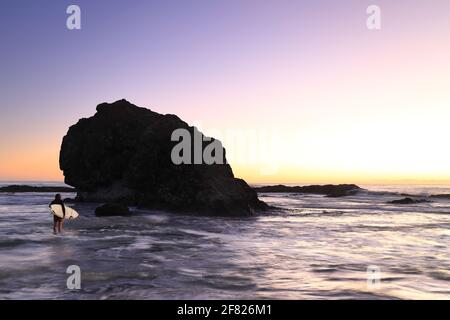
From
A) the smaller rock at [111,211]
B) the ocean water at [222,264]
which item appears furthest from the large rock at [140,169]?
the ocean water at [222,264]

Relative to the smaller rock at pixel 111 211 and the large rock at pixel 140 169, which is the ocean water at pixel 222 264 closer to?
the smaller rock at pixel 111 211

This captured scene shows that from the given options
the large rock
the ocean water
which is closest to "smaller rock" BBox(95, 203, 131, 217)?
the large rock

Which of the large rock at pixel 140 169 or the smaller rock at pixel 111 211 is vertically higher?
the large rock at pixel 140 169

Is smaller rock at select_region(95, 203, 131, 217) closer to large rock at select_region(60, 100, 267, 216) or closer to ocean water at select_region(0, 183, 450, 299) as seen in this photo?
large rock at select_region(60, 100, 267, 216)

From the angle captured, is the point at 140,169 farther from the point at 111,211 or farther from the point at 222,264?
the point at 222,264

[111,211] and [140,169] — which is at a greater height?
[140,169]

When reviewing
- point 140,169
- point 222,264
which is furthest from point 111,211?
point 222,264

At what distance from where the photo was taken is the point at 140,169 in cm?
5028

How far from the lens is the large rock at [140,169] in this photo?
143 feet

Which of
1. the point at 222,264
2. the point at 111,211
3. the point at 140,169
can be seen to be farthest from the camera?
the point at 140,169

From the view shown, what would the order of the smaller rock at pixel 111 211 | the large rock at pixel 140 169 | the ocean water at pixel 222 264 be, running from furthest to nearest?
the large rock at pixel 140 169 → the smaller rock at pixel 111 211 → the ocean water at pixel 222 264

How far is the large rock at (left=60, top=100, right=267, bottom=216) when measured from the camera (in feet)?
143

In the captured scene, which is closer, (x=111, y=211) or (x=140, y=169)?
(x=111, y=211)
